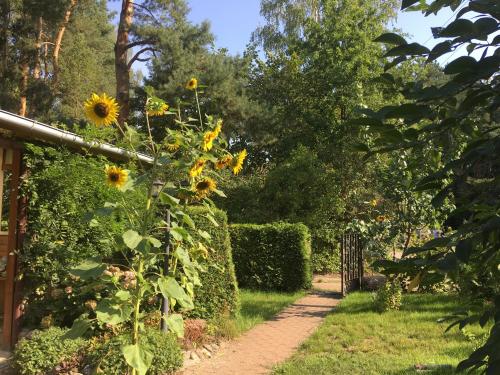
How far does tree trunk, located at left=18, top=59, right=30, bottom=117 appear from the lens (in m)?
18.5

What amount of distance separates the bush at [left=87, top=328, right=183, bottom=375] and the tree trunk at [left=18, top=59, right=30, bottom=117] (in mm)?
15517

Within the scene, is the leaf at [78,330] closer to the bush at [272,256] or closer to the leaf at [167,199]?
the leaf at [167,199]

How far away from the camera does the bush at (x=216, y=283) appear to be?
7324 mm

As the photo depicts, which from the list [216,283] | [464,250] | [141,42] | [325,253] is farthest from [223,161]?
[141,42]

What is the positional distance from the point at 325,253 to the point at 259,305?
6.24 metres

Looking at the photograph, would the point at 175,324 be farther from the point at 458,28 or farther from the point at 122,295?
the point at 458,28

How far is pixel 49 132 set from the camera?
535 cm

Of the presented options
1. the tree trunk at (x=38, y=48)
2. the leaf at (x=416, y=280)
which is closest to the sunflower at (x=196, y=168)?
the leaf at (x=416, y=280)

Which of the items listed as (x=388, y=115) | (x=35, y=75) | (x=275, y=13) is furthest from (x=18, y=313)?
(x=275, y=13)

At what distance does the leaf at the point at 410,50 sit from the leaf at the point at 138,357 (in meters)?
2.58

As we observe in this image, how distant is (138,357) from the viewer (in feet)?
10.3

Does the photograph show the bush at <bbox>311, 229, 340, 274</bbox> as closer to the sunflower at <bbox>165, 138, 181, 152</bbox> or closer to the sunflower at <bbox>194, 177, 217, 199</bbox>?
the sunflower at <bbox>194, 177, 217, 199</bbox>

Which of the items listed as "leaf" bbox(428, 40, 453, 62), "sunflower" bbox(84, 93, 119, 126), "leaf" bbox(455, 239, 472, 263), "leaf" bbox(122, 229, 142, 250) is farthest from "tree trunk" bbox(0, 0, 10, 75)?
"leaf" bbox(455, 239, 472, 263)

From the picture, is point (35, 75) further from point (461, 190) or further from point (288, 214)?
point (461, 190)
